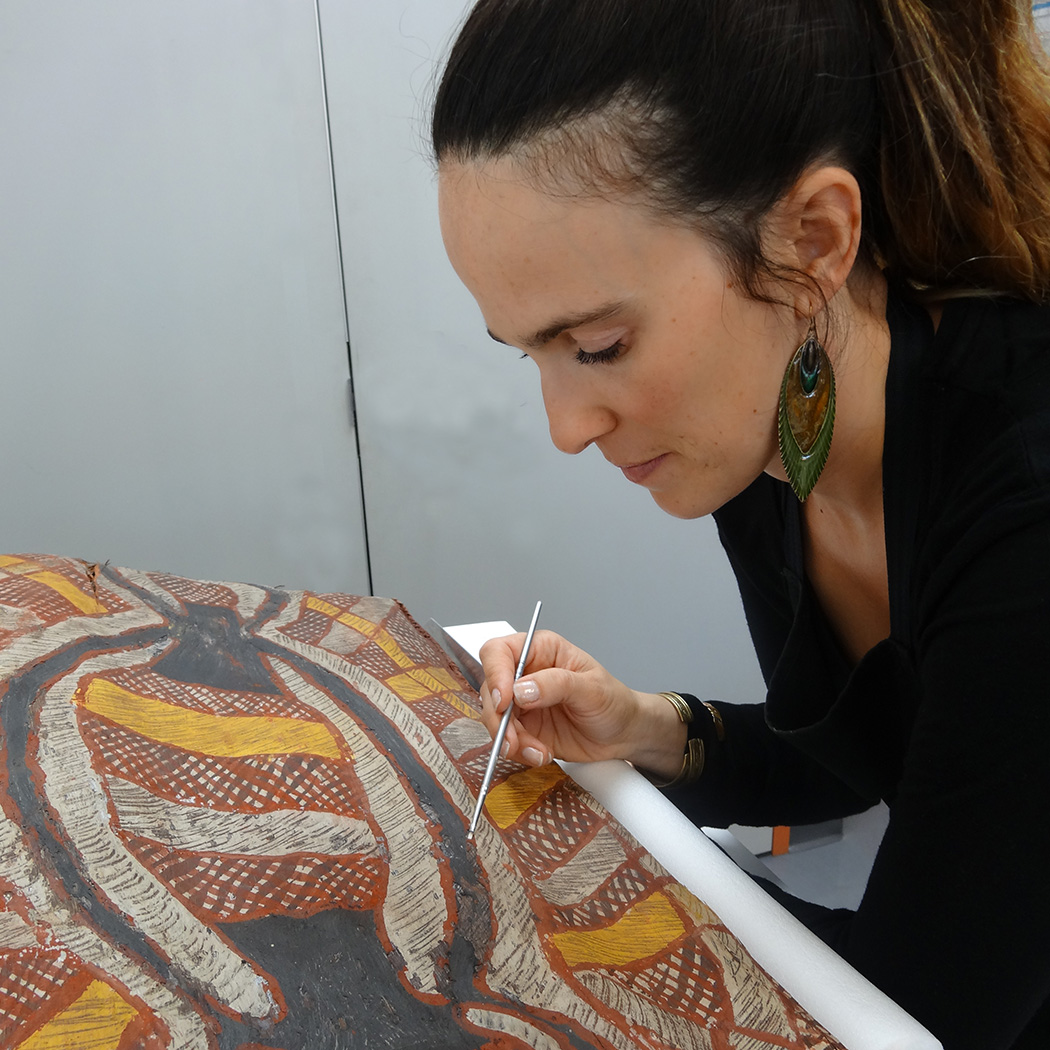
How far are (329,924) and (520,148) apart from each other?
1.77ft

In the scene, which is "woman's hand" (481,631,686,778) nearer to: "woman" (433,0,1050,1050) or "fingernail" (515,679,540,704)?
"fingernail" (515,679,540,704)

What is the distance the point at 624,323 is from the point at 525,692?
0.39 meters

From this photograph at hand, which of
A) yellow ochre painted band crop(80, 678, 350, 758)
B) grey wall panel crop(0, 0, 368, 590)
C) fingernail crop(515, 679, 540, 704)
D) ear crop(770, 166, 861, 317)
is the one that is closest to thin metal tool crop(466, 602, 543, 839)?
fingernail crop(515, 679, 540, 704)

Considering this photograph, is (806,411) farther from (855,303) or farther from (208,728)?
(208,728)

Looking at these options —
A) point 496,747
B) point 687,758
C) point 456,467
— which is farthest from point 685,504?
point 456,467

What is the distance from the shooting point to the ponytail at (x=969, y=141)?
71 cm

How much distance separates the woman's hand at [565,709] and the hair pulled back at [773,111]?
425mm

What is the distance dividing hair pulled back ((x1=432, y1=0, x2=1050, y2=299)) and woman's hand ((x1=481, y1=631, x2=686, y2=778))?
43 centimetres

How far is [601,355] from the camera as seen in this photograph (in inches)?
26.9

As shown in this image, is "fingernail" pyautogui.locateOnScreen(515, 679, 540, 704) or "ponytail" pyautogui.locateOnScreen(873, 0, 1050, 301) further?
"fingernail" pyautogui.locateOnScreen(515, 679, 540, 704)

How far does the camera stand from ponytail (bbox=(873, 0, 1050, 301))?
2.34 feet

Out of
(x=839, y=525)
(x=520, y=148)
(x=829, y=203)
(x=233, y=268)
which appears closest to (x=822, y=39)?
(x=829, y=203)

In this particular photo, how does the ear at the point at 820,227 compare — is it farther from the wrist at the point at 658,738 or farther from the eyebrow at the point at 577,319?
the wrist at the point at 658,738

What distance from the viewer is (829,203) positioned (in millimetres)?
688
